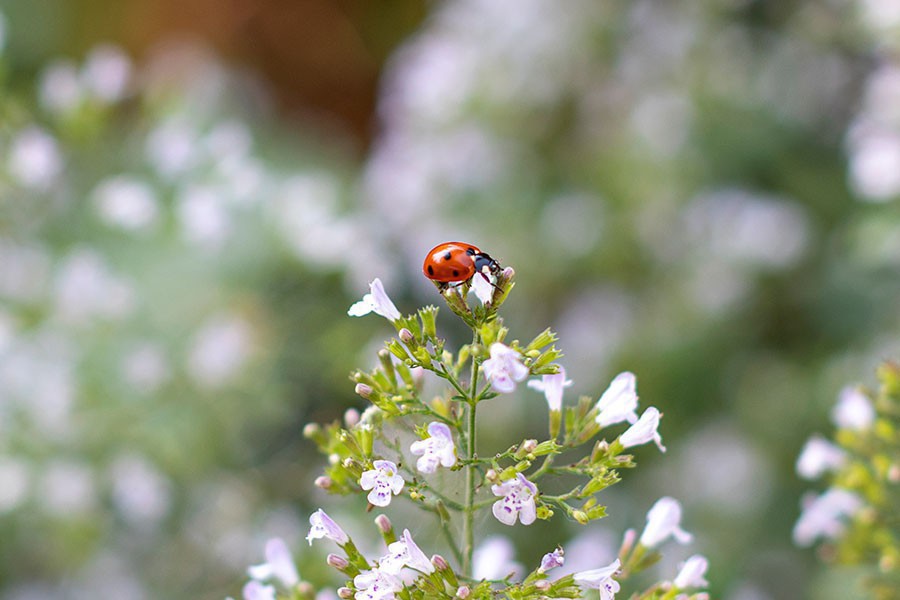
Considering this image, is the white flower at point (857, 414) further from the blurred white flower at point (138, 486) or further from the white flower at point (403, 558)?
the blurred white flower at point (138, 486)

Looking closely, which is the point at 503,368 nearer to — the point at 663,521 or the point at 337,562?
the point at 337,562

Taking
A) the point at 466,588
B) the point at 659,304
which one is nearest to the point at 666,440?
the point at 659,304

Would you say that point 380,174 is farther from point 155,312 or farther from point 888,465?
point 888,465

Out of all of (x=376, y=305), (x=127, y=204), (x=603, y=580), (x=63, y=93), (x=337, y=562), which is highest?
(x=63, y=93)

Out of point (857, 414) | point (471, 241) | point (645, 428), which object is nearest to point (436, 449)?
point (645, 428)

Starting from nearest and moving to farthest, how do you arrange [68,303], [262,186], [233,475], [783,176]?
→ [68,303]
[233,475]
[262,186]
[783,176]
